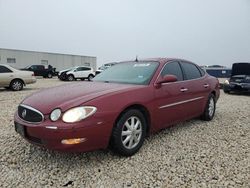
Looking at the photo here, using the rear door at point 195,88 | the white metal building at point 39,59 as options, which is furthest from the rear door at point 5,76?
the white metal building at point 39,59

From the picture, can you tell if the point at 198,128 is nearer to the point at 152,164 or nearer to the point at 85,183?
the point at 152,164

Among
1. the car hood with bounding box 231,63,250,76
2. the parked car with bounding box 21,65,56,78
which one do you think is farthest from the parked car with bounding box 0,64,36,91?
the parked car with bounding box 21,65,56,78

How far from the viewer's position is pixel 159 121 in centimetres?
411

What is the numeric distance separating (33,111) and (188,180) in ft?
6.74

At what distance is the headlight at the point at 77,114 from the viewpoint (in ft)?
9.91

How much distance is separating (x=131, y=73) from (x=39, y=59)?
104ft

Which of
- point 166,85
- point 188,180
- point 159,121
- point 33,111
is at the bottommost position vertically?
point 188,180

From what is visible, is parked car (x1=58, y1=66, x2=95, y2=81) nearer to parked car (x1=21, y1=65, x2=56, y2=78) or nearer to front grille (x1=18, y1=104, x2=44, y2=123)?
parked car (x1=21, y1=65, x2=56, y2=78)

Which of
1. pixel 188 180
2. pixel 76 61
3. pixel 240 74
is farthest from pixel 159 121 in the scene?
pixel 76 61

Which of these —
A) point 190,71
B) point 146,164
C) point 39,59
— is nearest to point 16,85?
point 190,71

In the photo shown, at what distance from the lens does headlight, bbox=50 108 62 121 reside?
3043mm

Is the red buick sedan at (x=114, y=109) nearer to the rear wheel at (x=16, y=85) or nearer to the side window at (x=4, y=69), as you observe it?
the rear wheel at (x=16, y=85)

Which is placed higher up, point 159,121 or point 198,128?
point 159,121

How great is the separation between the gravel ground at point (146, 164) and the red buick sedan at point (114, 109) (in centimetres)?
29
